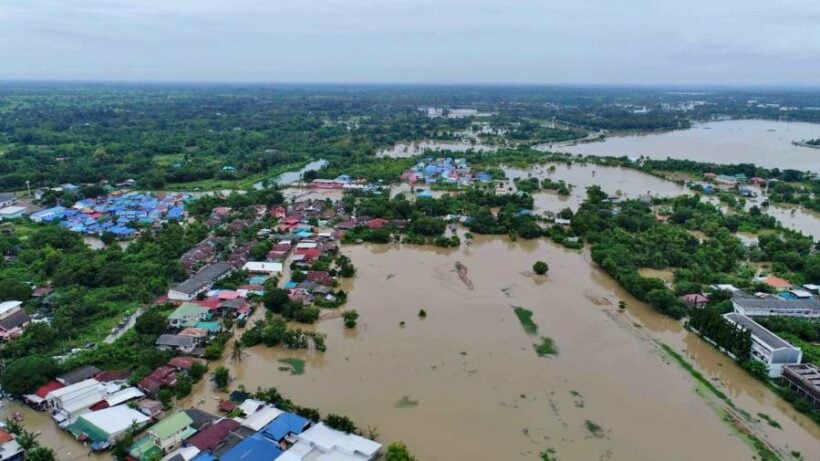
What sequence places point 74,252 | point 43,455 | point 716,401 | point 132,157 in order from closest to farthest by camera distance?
point 43,455 → point 716,401 → point 74,252 → point 132,157

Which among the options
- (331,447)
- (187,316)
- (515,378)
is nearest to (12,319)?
(187,316)

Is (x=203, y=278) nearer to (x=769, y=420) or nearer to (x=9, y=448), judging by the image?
(x=9, y=448)

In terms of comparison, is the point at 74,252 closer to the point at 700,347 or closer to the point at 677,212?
the point at 700,347

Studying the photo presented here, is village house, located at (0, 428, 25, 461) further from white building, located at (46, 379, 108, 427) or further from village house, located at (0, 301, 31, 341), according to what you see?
village house, located at (0, 301, 31, 341)

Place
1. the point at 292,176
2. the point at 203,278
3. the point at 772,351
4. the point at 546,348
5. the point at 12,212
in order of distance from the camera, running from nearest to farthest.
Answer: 1. the point at 772,351
2. the point at 546,348
3. the point at 203,278
4. the point at 12,212
5. the point at 292,176

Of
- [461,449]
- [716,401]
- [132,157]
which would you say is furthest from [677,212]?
[132,157]

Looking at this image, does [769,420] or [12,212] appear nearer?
[769,420]
